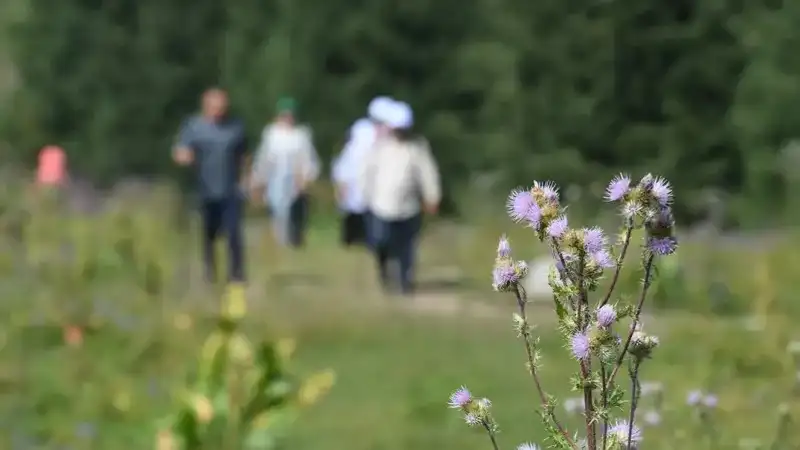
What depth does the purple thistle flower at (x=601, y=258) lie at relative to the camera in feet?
7.45

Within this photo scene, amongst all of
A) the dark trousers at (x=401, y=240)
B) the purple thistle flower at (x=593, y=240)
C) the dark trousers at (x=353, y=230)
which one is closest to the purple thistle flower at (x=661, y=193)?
the purple thistle flower at (x=593, y=240)

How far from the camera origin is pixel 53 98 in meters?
28.4

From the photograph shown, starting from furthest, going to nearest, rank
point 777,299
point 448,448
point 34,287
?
1. point 34,287
2. point 777,299
3. point 448,448

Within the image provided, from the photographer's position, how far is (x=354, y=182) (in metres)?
13.0

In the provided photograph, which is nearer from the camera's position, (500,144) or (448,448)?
(448,448)

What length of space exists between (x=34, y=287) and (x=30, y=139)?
800 inches

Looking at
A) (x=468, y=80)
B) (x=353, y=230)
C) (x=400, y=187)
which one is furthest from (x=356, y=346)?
(x=468, y=80)

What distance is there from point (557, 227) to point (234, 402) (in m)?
3.13

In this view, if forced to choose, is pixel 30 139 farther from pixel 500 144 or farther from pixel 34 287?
pixel 34 287

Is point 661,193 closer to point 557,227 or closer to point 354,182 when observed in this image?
point 557,227

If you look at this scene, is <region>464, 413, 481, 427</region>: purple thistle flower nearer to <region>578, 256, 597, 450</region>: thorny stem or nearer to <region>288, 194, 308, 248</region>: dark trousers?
<region>578, 256, 597, 450</region>: thorny stem

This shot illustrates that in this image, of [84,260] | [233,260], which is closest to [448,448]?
[84,260]

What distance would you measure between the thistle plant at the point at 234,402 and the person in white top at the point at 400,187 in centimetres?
660

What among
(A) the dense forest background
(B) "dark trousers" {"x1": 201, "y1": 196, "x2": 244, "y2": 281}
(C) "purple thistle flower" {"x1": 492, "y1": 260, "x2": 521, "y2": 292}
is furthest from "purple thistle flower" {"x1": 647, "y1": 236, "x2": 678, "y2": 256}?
(A) the dense forest background
